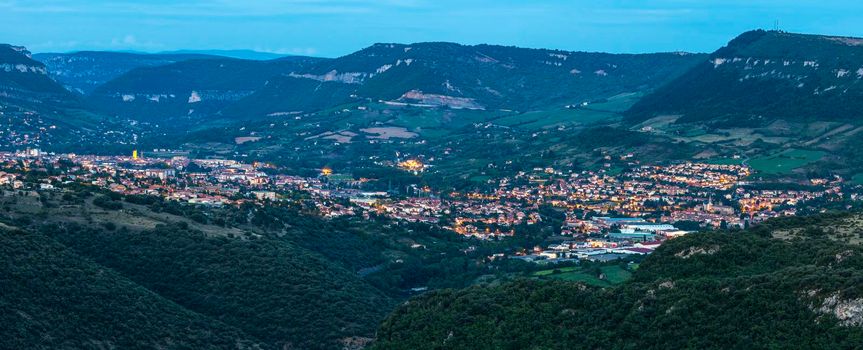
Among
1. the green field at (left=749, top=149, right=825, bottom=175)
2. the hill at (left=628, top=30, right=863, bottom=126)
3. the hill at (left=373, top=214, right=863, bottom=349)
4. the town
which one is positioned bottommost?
the town

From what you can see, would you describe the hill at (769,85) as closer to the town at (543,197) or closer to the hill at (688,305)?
the town at (543,197)

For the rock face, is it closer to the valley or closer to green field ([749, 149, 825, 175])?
the valley

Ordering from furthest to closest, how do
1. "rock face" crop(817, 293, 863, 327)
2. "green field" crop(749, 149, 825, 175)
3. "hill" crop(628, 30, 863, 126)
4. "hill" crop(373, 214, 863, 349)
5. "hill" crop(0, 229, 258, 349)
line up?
"hill" crop(628, 30, 863, 126)
"green field" crop(749, 149, 825, 175)
"hill" crop(0, 229, 258, 349)
"hill" crop(373, 214, 863, 349)
"rock face" crop(817, 293, 863, 327)

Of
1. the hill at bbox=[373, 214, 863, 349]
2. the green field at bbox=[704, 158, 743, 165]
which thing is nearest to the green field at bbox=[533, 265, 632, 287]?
the hill at bbox=[373, 214, 863, 349]

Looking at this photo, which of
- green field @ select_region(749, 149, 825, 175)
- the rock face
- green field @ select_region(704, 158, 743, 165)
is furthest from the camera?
green field @ select_region(704, 158, 743, 165)

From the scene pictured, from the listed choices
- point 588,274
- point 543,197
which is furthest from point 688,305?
point 543,197

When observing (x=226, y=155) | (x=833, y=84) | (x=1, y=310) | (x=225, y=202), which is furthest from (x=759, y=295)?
(x=226, y=155)

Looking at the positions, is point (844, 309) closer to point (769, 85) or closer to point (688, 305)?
point (688, 305)
